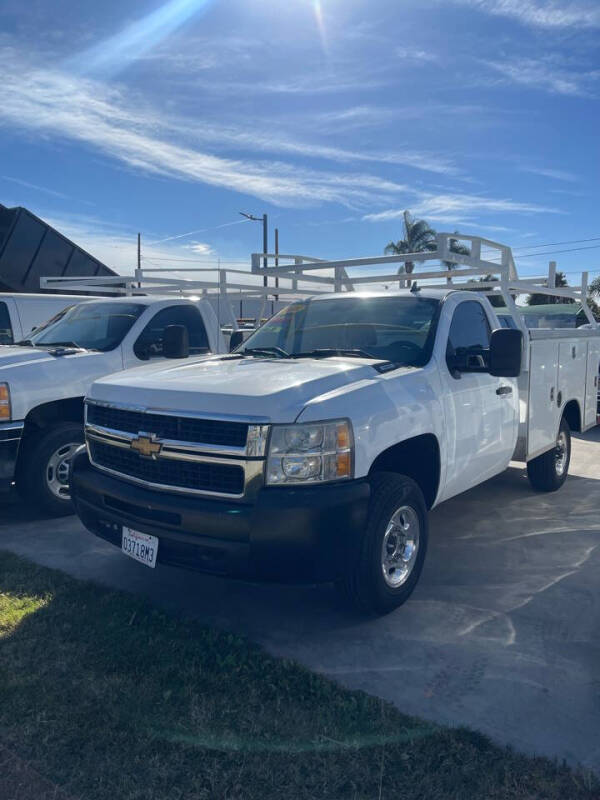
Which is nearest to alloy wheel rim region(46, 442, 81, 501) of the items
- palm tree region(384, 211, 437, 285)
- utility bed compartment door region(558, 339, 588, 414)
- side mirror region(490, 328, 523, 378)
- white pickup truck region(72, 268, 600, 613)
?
white pickup truck region(72, 268, 600, 613)

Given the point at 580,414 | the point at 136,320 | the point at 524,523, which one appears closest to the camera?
the point at 524,523

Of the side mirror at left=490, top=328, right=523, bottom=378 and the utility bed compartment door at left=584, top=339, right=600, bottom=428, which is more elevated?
the side mirror at left=490, top=328, right=523, bottom=378

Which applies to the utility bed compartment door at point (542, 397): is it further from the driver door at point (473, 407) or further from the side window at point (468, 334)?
the side window at point (468, 334)

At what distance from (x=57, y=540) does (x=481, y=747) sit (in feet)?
12.1

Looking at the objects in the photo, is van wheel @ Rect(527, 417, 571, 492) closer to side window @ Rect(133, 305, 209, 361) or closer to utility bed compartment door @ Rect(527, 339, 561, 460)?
utility bed compartment door @ Rect(527, 339, 561, 460)

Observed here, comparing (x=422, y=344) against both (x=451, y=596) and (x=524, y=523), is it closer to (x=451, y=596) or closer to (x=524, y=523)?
(x=451, y=596)

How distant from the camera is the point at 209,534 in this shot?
11.0 ft

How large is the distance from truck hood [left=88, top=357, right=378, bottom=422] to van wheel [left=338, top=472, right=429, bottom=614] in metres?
0.65

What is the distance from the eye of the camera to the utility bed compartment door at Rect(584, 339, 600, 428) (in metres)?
7.27

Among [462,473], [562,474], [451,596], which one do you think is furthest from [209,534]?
[562,474]

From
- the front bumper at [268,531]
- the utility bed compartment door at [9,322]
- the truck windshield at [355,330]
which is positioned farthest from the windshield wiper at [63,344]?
the front bumper at [268,531]

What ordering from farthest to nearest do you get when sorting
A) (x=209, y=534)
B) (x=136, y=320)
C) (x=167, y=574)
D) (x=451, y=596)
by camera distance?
1. (x=136, y=320)
2. (x=167, y=574)
3. (x=451, y=596)
4. (x=209, y=534)

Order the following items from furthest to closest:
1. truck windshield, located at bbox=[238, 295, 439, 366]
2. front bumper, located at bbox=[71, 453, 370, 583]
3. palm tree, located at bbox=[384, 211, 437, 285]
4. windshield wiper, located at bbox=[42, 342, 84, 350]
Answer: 1. palm tree, located at bbox=[384, 211, 437, 285]
2. windshield wiper, located at bbox=[42, 342, 84, 350]
3. truck windshield, located at bbox=[238, 295, 439, 366]
4. front bumper, located at bbox=[71, 453, 370, 583]

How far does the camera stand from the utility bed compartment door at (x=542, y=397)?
568 centimetres
